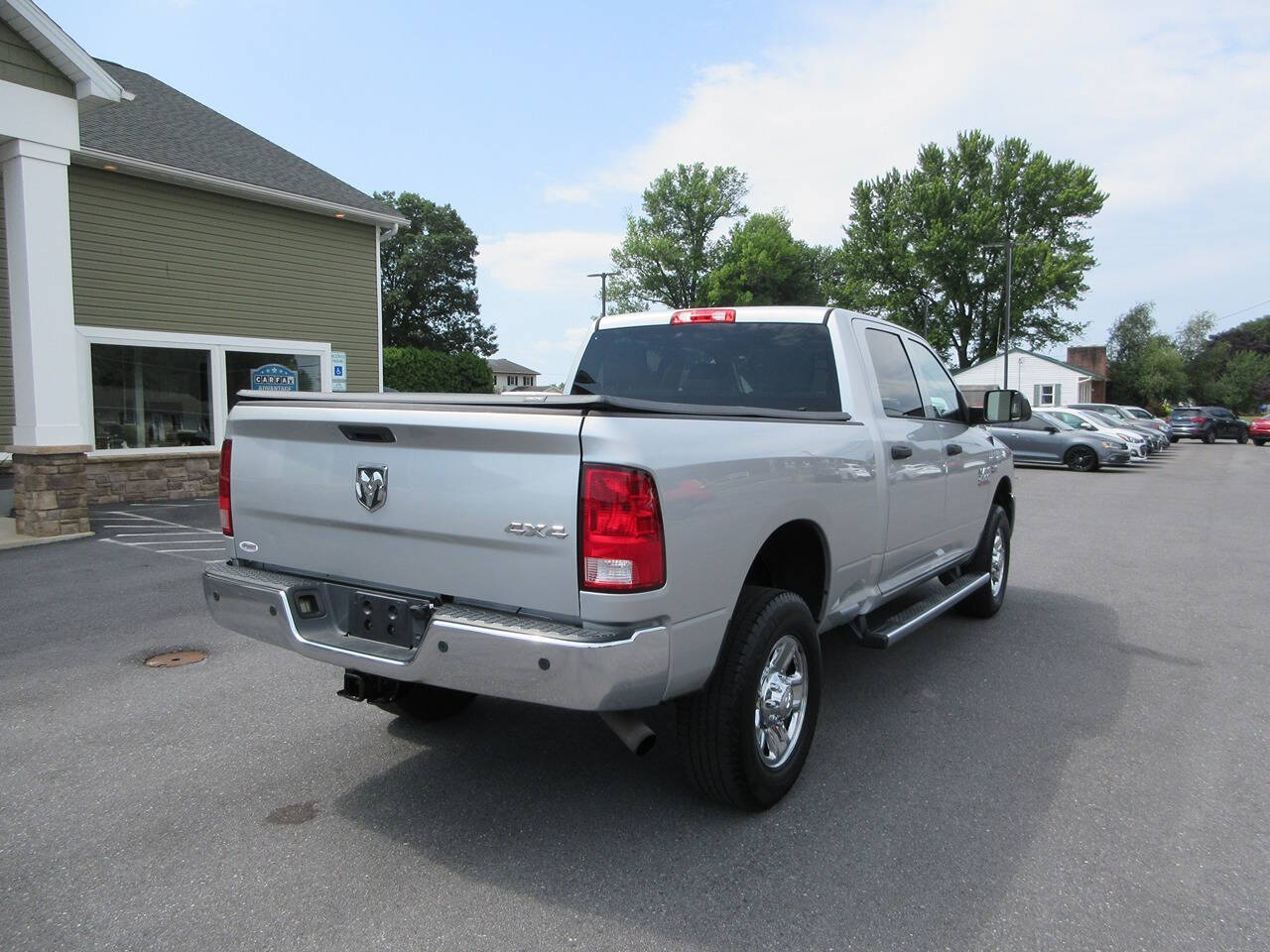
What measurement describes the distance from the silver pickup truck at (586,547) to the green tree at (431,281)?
54.2 m

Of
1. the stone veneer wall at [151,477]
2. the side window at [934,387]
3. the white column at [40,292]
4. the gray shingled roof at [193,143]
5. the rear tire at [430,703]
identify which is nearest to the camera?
the rear tire at [430,703]

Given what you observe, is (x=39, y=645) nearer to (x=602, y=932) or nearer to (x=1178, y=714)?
(x=602, y=932)

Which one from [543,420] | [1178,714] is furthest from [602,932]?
[1178,714]

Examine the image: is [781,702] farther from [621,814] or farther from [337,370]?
[337,370]

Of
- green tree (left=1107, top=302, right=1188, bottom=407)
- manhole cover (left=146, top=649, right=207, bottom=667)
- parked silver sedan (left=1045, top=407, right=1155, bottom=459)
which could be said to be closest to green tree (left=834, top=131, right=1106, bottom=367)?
green tree (left=1107, top=302, right=1188, bottom=407)

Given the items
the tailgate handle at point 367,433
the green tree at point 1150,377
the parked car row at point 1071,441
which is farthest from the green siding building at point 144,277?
the green tree at point 1150,377

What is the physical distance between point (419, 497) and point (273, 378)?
11.9 metres

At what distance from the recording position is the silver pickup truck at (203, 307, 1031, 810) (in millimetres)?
2557

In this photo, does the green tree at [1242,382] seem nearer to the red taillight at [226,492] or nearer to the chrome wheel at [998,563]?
the chrome wheel at [998,563]

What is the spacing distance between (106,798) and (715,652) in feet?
8.02

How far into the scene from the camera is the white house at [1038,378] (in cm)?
4947

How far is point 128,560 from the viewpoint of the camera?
8.02 metres

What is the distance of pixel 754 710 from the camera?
3041mm

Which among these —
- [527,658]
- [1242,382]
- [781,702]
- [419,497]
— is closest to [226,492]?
[419,497]
